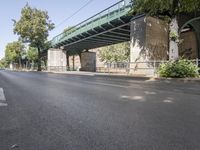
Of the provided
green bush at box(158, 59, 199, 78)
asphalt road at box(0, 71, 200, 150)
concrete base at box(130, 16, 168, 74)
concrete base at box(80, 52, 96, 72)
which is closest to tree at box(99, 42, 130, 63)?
concrete base at box(80, 52, 96, 72)

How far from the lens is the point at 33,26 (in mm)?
67562

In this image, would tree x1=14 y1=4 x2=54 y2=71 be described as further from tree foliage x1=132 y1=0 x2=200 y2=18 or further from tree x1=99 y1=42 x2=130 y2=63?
tree foliage x1=132 y1=0 x2=200 y2=18

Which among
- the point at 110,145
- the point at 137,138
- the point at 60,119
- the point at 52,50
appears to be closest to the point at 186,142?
the point at 137,138

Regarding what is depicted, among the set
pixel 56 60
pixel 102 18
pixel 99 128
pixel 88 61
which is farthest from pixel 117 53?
pixel 99 128

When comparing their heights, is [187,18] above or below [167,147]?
above

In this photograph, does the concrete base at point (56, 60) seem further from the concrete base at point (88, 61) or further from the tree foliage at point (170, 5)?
the tree foliage at point (170, 5)

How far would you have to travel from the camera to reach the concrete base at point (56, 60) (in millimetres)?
65919

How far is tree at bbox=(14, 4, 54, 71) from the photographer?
67.7 m

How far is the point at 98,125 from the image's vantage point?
14.8 feet

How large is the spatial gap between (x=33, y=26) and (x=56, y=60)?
374 inches

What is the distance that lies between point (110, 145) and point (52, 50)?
63638 mm

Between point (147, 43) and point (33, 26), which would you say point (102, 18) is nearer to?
point (147, 43)

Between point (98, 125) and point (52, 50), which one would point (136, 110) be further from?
point (52, 50)

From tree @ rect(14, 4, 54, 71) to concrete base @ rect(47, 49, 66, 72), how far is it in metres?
4.92
